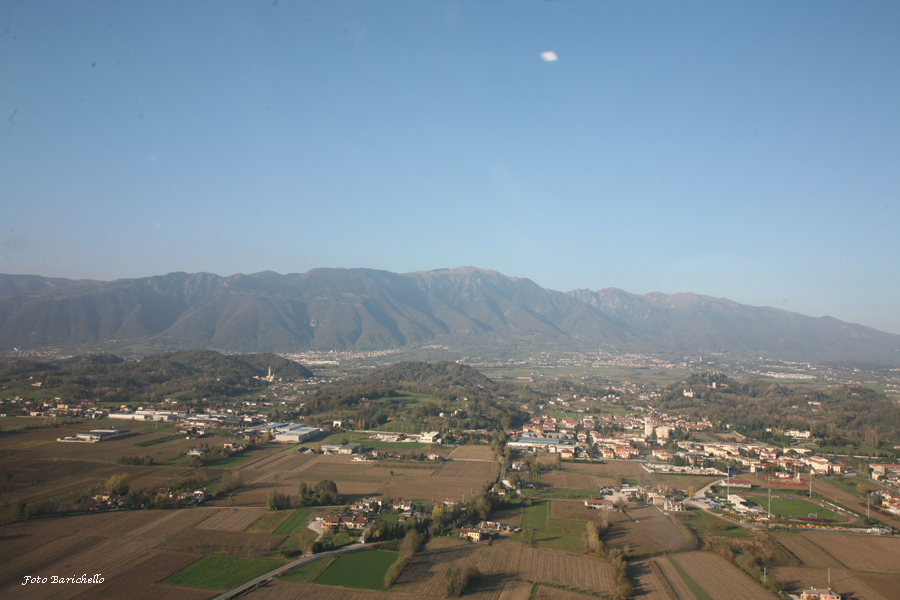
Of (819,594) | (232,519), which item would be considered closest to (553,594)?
(819,594)

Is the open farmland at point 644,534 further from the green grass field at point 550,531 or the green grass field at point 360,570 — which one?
the green grass field at point 360,570

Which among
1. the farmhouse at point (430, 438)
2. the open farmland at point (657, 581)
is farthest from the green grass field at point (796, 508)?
the farmhouse at point (430, 438)

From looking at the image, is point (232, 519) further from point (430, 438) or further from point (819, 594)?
point (430, 438)

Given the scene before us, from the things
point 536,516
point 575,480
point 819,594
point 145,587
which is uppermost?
point 819,594

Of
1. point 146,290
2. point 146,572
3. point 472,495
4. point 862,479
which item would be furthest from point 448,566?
point 146,290

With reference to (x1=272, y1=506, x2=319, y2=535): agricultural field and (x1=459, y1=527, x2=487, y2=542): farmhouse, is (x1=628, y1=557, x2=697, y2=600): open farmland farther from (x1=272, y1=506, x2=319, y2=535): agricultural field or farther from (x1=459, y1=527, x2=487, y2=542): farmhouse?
(x1=272, y1=506, x2=319, y2=535): agricultural field
